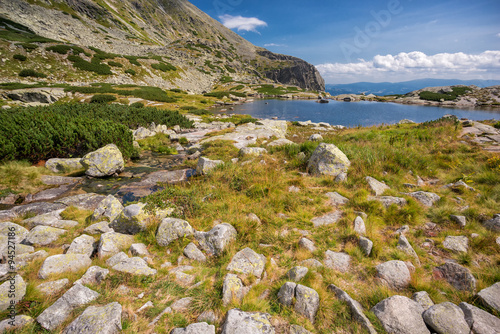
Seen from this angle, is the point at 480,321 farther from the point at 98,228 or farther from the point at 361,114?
the point at 361,114

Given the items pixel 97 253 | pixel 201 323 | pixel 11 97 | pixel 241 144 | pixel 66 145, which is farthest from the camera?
pixel 11 97

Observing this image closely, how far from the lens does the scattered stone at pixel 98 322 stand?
3240 millimetres

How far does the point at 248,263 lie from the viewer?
4.84m

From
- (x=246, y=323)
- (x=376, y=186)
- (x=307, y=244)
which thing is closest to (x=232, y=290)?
(x=246, y=323)

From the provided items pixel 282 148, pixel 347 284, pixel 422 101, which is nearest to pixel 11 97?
pixel 282 148

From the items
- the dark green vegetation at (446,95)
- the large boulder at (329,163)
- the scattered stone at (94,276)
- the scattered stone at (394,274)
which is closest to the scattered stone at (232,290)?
the scattered stone at (94,276)

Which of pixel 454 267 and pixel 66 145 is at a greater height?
pixel 66 145

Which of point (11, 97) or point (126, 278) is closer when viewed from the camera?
point (126, 278)

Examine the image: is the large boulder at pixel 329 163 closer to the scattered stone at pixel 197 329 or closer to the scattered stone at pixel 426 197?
the scattered stone at pixel 426 197

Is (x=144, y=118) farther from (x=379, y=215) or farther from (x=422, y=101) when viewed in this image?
(x=422, y=101)

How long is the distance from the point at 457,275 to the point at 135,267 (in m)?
7.12

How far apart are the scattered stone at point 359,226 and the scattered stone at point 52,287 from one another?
7156 millimetres

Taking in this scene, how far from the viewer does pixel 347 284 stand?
4.45 meters

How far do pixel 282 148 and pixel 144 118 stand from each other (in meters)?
18.5
